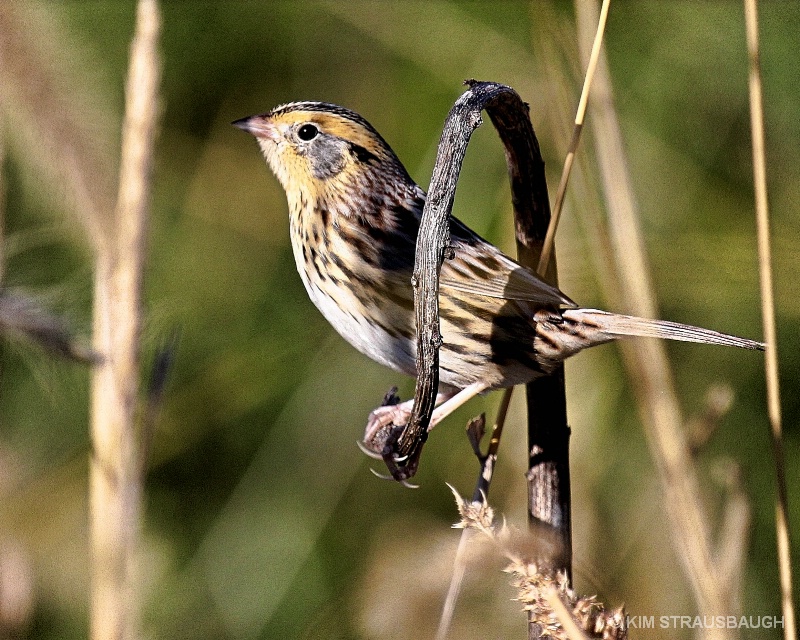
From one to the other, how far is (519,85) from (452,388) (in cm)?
136

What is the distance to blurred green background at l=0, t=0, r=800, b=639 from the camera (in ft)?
9.87

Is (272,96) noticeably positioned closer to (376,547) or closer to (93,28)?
(93,28)

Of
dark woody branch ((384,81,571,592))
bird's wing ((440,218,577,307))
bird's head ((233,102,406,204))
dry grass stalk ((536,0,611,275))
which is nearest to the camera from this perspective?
dark woody branch ((384,81,571,592))

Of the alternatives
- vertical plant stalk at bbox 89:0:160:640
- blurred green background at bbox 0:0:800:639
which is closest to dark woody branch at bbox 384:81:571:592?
vertical plant stalk at bbox 89:0:160:640

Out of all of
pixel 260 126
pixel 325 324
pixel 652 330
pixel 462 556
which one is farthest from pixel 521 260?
pixel 325 324

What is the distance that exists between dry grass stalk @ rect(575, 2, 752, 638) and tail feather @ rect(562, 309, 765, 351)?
3cm

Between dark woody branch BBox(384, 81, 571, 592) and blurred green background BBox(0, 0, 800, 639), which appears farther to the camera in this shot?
blurred green background BBox(0, 0, 800, 639)

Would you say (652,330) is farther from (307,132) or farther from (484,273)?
(307,132)

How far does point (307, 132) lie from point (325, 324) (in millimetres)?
1207

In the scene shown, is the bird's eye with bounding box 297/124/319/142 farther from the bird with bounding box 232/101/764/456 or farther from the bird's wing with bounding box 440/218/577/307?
the bird's wing with bounding box 440/218/577/307

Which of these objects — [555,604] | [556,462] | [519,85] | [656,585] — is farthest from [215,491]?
[555,604]

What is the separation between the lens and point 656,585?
268cm

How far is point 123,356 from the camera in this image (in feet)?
3.73

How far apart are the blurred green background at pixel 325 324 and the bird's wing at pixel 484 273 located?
0.87m
